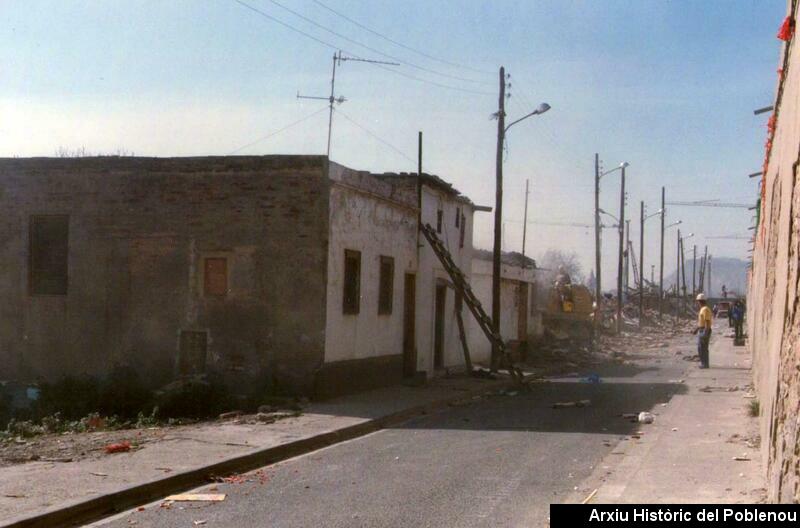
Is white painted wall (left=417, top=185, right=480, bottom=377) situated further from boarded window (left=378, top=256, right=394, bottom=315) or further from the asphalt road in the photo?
the asphalt road

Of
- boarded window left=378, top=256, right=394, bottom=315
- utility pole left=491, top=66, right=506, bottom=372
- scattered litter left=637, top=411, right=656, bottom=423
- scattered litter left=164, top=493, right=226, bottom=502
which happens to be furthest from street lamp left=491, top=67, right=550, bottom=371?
scattered litter left=164, top=493, right=226, bottom=502

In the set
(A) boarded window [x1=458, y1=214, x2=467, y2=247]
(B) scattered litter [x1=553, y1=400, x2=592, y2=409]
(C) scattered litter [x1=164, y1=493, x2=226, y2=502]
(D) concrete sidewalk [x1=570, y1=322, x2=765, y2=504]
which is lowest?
(C) scattered litter [x1=164, y1=493, x2=226, y2=502]

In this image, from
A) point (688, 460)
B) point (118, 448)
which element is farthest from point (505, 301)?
point (688, 460)

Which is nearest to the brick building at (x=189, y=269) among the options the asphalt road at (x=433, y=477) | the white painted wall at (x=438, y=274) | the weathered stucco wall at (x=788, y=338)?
the asphalt road at (x=433, y=477)

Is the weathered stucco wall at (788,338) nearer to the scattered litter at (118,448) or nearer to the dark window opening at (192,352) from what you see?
the scattered litter at (118,448)

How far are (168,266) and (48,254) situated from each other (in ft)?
8.96

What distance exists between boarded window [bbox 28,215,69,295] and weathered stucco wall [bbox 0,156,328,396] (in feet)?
0.44

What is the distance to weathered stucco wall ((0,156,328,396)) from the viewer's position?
18.9m

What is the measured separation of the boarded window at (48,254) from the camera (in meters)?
20.4

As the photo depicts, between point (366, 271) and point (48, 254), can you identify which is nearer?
point (48, 254)

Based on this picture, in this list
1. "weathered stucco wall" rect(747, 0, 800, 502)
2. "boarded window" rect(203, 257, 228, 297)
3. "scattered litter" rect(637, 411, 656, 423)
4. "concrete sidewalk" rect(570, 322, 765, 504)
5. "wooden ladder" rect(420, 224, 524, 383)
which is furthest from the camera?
"wooden ladder" rect(420, 224, 524, 383)

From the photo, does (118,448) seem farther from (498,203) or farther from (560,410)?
(498,203)

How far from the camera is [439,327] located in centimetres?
2766

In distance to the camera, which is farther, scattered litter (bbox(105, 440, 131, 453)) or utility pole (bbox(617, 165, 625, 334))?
utility pole (bbox(617, 165, 625, 334))
